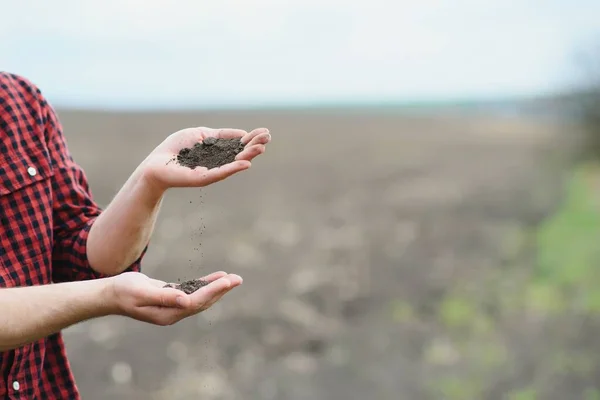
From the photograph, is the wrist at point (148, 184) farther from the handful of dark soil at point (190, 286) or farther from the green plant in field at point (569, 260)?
the green plant in field at point (569, 260)

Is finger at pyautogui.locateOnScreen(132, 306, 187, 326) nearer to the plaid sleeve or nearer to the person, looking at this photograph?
the person

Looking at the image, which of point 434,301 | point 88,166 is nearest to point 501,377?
point 434,301

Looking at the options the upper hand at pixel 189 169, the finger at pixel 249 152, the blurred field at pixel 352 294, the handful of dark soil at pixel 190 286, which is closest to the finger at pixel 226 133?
the upper hand at pixel 189 169

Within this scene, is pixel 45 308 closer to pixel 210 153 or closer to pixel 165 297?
pixel 165 297

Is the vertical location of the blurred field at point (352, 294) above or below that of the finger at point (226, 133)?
below

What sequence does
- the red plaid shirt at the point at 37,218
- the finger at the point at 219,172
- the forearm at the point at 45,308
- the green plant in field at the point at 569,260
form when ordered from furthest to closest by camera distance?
the green plant in field at the point at 569,260, the red plaid shirt at the point at 37,218, the finger at the point at 219,172, the forearm at the point at 45,308

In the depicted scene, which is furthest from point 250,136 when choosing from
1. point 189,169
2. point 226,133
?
point 189,169

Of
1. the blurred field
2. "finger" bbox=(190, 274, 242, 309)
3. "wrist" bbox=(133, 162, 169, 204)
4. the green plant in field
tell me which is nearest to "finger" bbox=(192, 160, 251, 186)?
"wrist" bbox=(133, 162, 169, 204)
